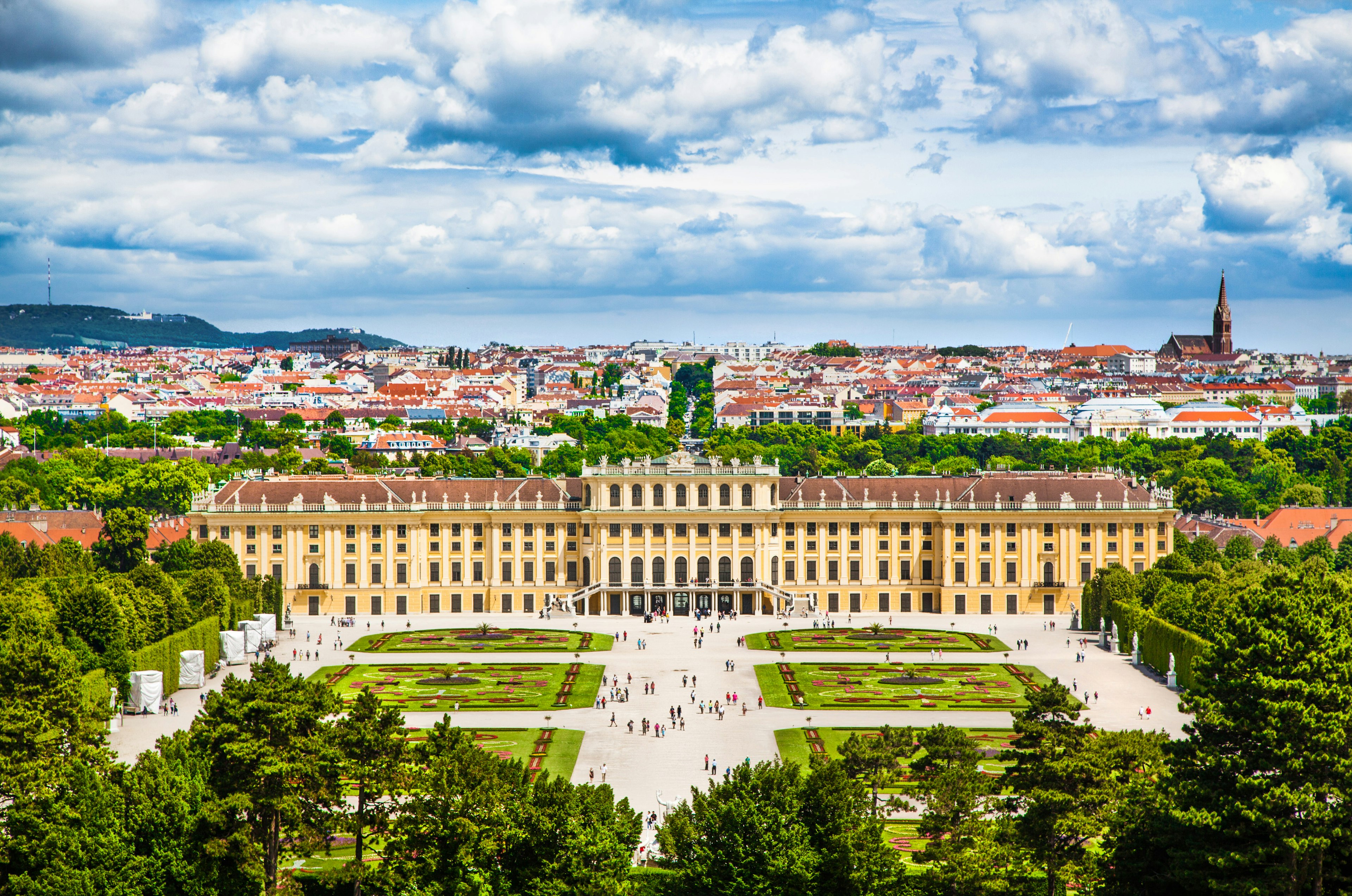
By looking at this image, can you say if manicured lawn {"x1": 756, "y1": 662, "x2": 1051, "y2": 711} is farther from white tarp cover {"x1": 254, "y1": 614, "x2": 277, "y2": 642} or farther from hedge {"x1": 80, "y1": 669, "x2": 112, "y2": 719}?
hedge {"x1": 80, "y1": 669, "x2": 112, "y2": 719}

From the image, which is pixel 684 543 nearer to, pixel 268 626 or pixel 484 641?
pixel 484 641

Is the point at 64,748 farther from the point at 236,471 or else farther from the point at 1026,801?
the point at 236,471

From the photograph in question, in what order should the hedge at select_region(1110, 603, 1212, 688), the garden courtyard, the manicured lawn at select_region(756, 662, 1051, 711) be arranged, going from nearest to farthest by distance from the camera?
the manicured lawn at select_region(756, 662, 1051, 711), the hedge at select_region(1110, 603, 1212, 688), the garden courtyard

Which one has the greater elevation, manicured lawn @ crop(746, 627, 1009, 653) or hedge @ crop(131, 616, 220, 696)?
hedge @ crop(131, 616, 220, 696)

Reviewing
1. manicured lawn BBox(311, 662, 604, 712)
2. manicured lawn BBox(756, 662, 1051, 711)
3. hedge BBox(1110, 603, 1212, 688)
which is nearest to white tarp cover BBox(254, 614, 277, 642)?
manicured lawn BBox(311, 662, 604, 712)

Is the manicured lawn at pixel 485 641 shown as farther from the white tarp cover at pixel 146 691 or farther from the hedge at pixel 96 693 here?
the hedge at pixel 96 693

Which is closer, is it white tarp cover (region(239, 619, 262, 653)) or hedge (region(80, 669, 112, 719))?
hedge (region(80, 669, 112, 719))

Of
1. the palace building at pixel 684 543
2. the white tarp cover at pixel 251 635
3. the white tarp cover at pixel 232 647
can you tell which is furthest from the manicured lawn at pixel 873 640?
the white tarp cover at pixel 232 647

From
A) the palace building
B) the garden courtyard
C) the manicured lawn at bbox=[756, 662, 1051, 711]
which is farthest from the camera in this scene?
the palace building
